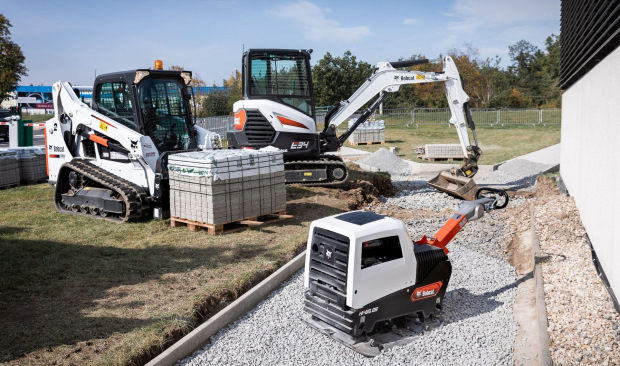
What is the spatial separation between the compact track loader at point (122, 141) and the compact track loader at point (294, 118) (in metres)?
1.51

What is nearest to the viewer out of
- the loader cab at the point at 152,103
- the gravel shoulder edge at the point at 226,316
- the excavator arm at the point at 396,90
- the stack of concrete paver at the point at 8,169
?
the gravel shoulder edge at the point at 226,316

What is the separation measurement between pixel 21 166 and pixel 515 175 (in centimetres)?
1616

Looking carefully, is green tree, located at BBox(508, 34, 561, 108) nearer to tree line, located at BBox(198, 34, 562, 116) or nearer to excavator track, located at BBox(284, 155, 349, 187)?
tree line, located at BBox(198, 34, 562, 116)

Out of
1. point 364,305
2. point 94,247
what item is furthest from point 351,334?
point 94,247

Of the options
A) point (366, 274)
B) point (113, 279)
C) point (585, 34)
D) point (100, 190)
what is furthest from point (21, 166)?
point (585, 34)

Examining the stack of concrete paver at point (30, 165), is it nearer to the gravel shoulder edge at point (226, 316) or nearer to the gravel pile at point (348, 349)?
the gravel shoulder edge at point (226, 316)

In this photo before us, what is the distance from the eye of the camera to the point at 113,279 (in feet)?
26.2

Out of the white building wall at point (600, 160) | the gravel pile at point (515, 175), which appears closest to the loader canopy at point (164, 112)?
the white building wall at point (600, 160)

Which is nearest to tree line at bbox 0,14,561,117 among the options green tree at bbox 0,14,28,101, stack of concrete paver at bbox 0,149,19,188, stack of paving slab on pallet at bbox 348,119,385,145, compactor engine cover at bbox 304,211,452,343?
green tree at bbox 0,14,28,101

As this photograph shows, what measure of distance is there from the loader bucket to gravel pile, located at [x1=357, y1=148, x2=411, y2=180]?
4.62m

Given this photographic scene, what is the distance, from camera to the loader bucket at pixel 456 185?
14.6m

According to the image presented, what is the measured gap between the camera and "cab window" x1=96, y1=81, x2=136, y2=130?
1145 centimetres

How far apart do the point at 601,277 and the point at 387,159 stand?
14258mm

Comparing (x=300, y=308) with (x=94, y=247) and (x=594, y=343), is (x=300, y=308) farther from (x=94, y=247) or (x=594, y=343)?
(x=94, y=247)
